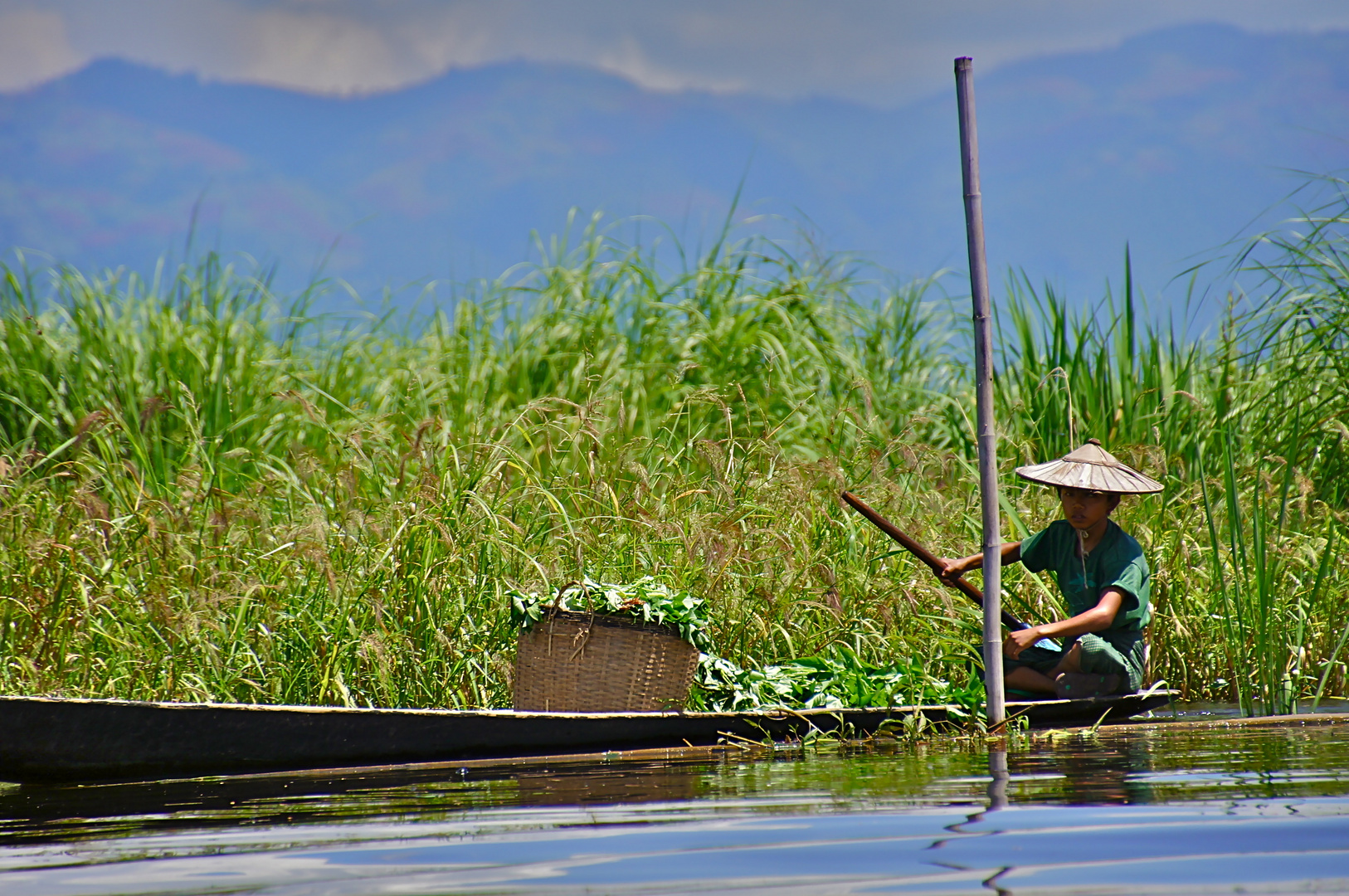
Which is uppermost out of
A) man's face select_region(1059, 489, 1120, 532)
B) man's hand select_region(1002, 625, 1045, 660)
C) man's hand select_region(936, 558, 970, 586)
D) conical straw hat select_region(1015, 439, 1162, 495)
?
conical straw hat select_region(1015, 439, 1162, 495)

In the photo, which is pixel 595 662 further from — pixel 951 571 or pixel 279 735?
pixel 951 571

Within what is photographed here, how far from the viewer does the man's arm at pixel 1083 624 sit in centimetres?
473

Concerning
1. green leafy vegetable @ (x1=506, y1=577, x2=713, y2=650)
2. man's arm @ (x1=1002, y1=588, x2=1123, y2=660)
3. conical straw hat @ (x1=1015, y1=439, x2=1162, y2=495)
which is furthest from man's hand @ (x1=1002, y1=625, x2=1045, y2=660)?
green leafy vegetable @ (x1=506, y1=577, x2=713, y2=650)

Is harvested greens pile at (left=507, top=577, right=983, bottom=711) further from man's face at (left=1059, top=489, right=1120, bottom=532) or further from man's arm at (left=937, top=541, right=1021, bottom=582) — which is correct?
man's face at (left=1059, top=489, right=1120, bottom=532)

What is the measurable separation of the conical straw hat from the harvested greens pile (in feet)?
2.66

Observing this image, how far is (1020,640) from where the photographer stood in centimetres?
473

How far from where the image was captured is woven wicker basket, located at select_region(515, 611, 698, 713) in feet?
15.2

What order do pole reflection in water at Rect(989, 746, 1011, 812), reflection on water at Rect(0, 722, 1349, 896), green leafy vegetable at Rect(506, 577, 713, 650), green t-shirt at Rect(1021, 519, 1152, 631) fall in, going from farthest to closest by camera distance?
green t-shirt at Rect(1021, 519, 1152, 631) → green leafy vegetable at Rect(506, 577, 713, 650) → pole reflection in water at Rect(989, 746, 1011, 812) → reflection on water at Rect(0, 722, 1349, 896)

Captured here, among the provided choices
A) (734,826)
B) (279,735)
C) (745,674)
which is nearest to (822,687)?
(745,674)

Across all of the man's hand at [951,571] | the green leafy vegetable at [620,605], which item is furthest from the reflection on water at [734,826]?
the man's hand at [951,571]

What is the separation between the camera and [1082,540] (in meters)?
5.02

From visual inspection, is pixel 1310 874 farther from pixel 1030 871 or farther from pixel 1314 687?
pixel 1314 687

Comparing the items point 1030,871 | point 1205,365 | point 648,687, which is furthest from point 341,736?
point 1205,365

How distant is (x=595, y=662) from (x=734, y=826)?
5.67 feet
